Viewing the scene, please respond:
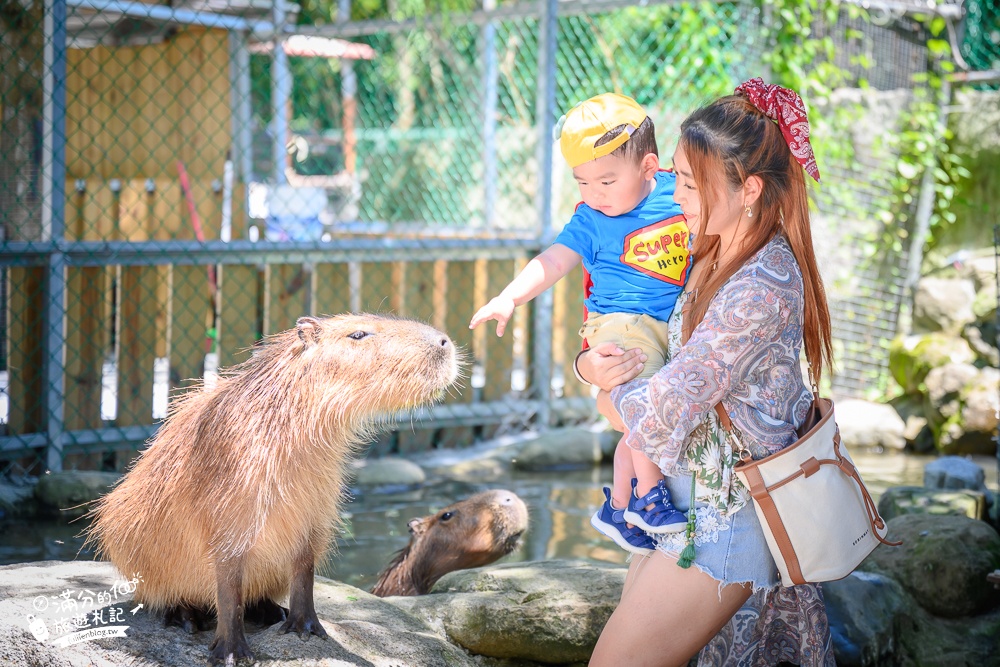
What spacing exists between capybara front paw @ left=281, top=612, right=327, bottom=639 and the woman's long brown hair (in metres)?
1.29

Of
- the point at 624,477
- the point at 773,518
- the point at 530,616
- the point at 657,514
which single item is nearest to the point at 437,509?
the point at 530,616

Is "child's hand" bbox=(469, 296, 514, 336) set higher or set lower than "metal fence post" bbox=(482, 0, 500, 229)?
lower

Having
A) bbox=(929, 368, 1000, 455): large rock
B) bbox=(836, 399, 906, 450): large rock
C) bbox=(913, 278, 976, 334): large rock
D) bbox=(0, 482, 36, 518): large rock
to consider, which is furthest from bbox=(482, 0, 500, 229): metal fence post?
bbox=(0, 482, 36, 518): large rock

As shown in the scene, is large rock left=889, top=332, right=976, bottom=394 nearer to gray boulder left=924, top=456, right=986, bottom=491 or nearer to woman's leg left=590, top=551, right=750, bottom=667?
gray boulder left=924, top=456, right=986, bottom=491

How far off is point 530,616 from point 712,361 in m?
1.30

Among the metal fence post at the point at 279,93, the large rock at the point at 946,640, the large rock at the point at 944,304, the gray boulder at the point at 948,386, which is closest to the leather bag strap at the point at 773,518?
the large rock at the point at 946,640

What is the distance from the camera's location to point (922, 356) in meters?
7.91

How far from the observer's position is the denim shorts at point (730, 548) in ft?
7.43

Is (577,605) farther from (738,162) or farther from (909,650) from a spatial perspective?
(738,162)

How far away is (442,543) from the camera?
13.1 feet

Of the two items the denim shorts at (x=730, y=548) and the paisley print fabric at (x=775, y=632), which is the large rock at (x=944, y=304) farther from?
the denim shorts at (x=730, y=548)

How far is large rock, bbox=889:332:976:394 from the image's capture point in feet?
25.6

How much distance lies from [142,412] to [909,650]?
4.36 meters

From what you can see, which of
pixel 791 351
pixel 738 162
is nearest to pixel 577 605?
pixel 791 351
